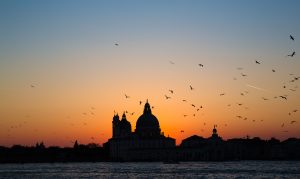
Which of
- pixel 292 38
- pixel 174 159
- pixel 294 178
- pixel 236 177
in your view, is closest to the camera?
pixel 292 38

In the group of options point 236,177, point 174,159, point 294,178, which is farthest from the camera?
point 174,159

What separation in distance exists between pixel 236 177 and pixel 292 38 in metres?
43.9

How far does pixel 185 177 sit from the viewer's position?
86562 millimetres

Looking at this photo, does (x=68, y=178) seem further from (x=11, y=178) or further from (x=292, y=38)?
(x=292, y=38)

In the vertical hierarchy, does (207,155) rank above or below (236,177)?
above

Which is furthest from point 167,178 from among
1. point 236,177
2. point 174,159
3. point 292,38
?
point 174,159

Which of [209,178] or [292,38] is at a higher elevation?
[292,38]

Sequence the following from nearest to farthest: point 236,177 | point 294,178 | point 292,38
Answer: point 292,38 → point 294,178 → point 236,177

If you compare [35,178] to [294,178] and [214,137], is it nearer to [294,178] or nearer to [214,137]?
[294,178]

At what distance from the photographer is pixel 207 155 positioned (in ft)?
654

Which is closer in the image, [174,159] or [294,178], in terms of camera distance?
[294,178]

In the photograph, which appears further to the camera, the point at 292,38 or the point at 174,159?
the point at 174,159

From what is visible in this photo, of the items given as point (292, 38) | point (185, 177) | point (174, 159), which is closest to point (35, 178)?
point (185, 177)

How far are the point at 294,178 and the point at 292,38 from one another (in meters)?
39.4
